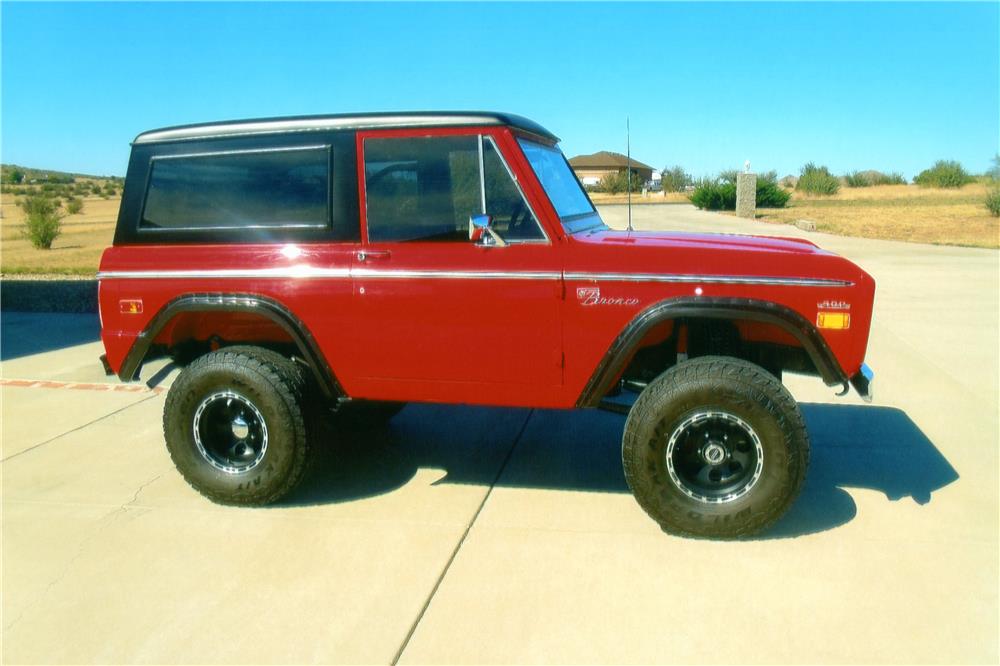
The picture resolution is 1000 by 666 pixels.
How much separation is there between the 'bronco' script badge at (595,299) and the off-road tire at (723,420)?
394 mm

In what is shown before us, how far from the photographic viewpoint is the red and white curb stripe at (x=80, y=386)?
6605 millimetres

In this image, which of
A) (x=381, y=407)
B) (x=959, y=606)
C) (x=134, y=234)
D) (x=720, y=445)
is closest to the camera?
(x=959, y=606)

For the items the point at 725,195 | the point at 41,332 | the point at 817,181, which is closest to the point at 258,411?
the point at 41,332

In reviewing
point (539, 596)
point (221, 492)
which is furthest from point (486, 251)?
point (221, 492)

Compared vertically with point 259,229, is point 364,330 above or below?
below

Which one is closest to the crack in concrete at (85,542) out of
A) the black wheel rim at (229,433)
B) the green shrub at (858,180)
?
the black wheel rim at (229,433)

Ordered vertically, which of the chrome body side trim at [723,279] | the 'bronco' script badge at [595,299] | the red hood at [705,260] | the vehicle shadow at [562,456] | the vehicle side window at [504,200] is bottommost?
the vehicle shadow at [562,456]

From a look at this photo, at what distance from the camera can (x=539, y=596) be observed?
3.27 metres

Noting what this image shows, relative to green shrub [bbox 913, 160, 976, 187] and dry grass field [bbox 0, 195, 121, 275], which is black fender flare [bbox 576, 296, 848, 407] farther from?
green shrub [bbox 913, 160, 976, 187]

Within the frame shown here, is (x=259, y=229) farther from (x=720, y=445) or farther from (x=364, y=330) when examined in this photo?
(x=720, y=445)

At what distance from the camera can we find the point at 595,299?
372 centimetres

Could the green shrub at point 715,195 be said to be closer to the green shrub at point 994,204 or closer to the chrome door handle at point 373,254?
the green shrub at point 994,204

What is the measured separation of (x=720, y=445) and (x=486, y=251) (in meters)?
1.44

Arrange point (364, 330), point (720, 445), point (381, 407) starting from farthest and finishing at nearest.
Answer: point (381, 407) → point (364, 330) → point (720, 445)
